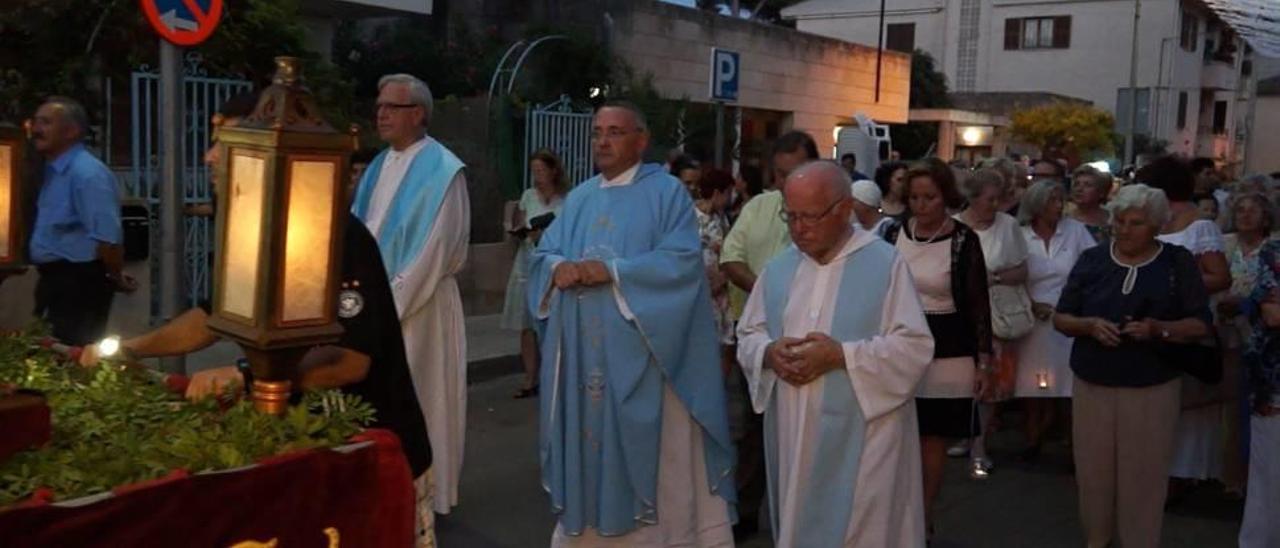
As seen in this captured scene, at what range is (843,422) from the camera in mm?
3967

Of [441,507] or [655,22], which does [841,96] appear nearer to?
[655,22]

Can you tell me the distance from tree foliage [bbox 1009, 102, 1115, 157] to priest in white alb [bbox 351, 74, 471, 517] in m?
30.6

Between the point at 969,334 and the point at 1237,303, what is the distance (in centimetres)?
196

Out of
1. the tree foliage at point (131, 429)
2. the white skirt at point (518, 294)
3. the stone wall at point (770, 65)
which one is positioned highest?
the stone wall at point (770, 65)

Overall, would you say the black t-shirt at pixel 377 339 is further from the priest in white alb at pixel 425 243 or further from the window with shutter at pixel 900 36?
the window with shutter at pixel 900 36

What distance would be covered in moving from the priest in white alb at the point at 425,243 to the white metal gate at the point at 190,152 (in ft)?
15.2

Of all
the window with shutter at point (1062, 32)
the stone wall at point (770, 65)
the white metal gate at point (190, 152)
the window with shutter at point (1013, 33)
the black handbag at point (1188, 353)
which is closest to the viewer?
the black handbag at point (1188, 353)

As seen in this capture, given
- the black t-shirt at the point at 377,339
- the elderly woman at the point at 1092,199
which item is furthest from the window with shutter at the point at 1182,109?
the black t-shirt at the point at 377,339

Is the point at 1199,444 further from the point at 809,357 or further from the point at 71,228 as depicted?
the point at 71,228

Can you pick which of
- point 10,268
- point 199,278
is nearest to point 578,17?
point 199,278

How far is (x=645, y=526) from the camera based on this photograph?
490cm

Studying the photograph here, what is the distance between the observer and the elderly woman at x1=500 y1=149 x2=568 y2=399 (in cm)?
900

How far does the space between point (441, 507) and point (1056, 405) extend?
4353 mm

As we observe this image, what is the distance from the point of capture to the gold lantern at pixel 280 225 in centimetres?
231
